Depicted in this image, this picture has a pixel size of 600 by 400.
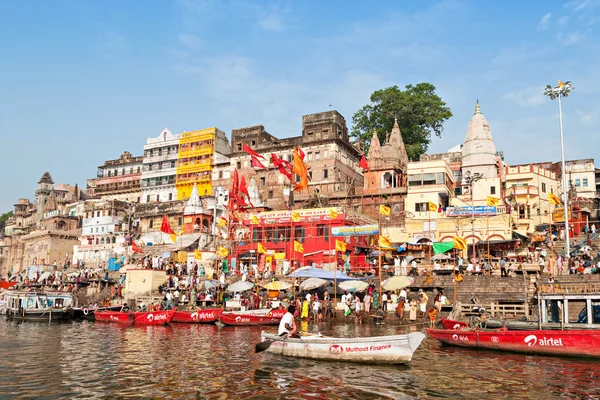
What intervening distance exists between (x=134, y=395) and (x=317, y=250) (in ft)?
106

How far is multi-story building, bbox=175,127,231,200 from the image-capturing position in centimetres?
6988

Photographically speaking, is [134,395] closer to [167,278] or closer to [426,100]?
[167,278]

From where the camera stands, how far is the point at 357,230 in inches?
1441

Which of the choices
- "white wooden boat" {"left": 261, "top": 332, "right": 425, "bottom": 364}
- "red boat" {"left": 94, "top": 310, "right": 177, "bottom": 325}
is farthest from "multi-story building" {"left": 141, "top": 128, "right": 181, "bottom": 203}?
"white wooden boat" {"left": 261, "top": 332, "right": 425, "bottom": 364}

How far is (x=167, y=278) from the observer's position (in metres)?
40.8

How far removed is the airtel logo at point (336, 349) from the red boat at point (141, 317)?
1606 cm

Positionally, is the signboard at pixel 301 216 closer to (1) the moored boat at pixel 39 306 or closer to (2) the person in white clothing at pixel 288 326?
(1) the moored boat at pixel 39 306

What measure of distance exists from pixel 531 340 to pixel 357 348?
6629 mm

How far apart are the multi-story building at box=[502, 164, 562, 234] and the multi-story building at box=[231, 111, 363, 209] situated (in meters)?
16.1

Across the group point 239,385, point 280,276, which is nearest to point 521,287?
point 280,276

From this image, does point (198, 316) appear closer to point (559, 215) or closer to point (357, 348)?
point (357, 348)

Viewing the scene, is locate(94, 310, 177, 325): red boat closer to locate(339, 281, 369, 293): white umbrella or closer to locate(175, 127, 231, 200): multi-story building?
locate(339, 281, 369, 293): white umbrella

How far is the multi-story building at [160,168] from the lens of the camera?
240ft

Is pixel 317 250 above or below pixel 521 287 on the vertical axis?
above
